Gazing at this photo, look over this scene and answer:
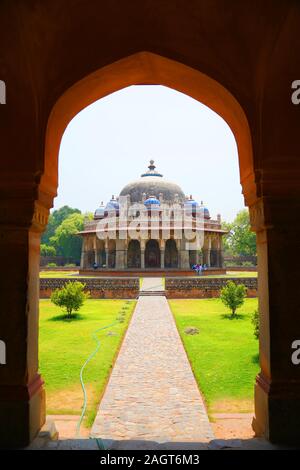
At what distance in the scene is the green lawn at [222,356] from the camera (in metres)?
5.68

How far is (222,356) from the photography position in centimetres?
805

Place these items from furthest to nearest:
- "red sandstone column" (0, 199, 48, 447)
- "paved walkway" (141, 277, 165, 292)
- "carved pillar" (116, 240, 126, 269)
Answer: "carved pillar" (116, 240, 126, 269) → "paved walkway" (141, 277, 165, 292) → "red sandstone column" (0, 199, 48, 447)

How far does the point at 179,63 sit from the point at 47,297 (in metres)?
17.6

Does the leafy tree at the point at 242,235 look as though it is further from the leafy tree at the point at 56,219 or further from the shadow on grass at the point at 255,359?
the shadow on grass at the point at 255,359

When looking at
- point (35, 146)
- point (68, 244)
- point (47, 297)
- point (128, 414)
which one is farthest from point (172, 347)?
point (68, 244)

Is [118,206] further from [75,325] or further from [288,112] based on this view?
[288,112]

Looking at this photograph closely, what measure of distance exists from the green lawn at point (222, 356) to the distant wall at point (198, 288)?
468cm

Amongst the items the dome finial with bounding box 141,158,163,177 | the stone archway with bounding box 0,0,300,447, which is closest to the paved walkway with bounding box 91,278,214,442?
the stone archway with bounding box 0,0,300,447

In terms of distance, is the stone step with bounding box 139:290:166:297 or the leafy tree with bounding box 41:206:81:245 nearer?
the stone step with bounding box 139:290:166:297

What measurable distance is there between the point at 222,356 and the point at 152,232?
2147 cm

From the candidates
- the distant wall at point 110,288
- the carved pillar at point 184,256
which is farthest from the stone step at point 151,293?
the carved pillar at point 184,256

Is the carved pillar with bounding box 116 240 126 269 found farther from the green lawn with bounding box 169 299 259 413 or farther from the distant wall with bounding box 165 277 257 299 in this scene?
the green lawn with bounding box 169 299 259 413

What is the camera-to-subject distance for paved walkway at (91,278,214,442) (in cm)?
443

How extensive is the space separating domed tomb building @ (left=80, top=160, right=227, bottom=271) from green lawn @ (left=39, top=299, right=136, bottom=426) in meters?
14.6
